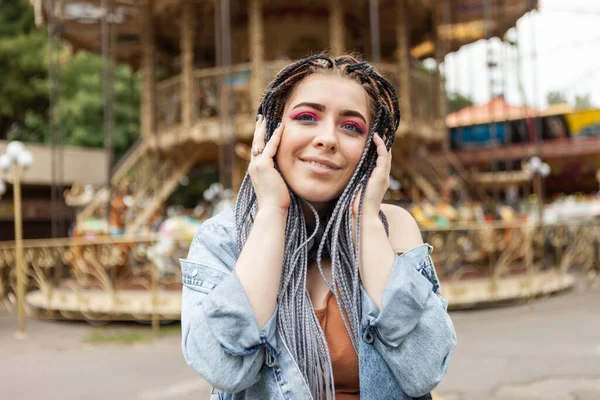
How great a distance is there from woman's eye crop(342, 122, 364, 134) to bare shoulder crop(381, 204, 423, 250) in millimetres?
268

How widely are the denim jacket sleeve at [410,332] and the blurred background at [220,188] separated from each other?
3.18ft

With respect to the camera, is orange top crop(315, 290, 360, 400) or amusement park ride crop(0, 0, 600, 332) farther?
amusement park ride crop(0, 0, 600, 332)

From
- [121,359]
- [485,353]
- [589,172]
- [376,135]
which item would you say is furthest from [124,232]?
[589,172]

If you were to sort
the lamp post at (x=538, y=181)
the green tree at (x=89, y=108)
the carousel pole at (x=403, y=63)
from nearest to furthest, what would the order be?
the lamp post at (x=538, y=181)
the carousel pole at (x=403, y=63)
the green tree at (x=89, y=108)

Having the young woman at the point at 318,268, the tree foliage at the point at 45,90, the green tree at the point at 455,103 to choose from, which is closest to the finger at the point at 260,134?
the young woman at the point at 318,268

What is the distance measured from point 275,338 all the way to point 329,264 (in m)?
0.30

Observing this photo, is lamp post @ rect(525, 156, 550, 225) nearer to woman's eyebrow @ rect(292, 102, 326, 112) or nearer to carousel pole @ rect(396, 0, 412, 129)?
carousel pole @ rect(396, 0, 412, 129)

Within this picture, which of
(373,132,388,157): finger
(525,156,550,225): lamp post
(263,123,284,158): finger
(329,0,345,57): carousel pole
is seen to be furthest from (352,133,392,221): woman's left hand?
(329,0,345,57): carousel pole

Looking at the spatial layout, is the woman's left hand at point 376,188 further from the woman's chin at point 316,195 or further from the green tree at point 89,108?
the green tree at point 89,108

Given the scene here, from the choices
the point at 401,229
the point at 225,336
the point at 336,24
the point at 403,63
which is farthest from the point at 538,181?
the point at 225,336

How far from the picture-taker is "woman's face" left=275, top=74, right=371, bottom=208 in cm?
148

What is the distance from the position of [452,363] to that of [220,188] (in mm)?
10609

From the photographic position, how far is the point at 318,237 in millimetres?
1583

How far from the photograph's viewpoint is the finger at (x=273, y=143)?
149 cm
